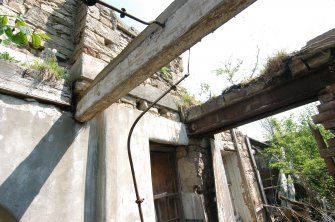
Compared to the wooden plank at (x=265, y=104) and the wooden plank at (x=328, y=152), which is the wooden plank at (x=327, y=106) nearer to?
the wooden plank at (x=265, y=104)

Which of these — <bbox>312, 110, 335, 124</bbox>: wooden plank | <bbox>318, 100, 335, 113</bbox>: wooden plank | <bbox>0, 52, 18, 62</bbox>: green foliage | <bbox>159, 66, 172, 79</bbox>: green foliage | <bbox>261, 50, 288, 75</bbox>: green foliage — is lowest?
<bbox>312, 110, 335, 124</bbox>: wooden plank

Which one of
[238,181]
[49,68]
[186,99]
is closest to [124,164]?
[49,68]

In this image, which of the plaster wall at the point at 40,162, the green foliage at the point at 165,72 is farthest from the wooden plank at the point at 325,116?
the plaster wall at the point at 40,162

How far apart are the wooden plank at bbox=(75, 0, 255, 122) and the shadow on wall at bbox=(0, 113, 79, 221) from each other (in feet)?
0.65

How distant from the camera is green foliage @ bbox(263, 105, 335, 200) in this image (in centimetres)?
559

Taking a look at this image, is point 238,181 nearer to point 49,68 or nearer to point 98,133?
point 98,133

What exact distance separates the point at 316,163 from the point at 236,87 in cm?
499

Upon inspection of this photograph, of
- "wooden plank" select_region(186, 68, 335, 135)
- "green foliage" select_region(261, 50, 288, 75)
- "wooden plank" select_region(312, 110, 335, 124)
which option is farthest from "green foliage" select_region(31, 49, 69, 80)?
"wooden plank" select_region(312, 110, 335, 124)

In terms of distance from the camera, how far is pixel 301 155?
707 centimetres

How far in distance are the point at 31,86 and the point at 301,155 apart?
7.75m

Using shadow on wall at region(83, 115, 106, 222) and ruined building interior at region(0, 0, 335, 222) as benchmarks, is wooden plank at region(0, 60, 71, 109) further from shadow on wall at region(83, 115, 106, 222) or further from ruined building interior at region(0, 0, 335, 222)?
shadow on wall at region(83, 115, 106, 222)

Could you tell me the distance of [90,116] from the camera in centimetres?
182

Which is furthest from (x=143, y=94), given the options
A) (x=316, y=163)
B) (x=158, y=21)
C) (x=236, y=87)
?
(x=316, y=163)

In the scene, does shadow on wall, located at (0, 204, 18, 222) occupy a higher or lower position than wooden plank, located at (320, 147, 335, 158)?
lower
